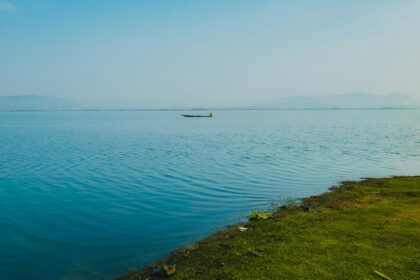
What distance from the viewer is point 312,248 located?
12633 millimetres

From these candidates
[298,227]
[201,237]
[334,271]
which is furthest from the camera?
[201,237]

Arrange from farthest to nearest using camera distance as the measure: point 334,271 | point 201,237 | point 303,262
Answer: point 201,237
point 303,262
point 334,271

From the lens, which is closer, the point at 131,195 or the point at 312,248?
the point at 312,248

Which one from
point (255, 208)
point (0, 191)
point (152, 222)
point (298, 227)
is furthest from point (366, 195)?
point (0, 191)

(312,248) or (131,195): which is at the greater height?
(312,248)

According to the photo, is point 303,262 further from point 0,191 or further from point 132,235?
point 0,191

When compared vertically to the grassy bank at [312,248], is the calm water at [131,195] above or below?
below

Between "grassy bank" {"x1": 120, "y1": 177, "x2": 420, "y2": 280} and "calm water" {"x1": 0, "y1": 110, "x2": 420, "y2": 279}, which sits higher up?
"grassy bank" {"x1": 120, "y1": 177, "x2": 420, "y2": 280}

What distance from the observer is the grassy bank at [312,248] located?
432 inches

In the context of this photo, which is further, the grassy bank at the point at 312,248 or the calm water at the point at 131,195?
the calm water at the point at 131,195

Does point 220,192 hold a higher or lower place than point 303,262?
lower

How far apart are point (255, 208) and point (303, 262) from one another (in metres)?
9.75

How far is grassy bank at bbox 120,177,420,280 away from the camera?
10977 mm

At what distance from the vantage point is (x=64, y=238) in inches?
660
